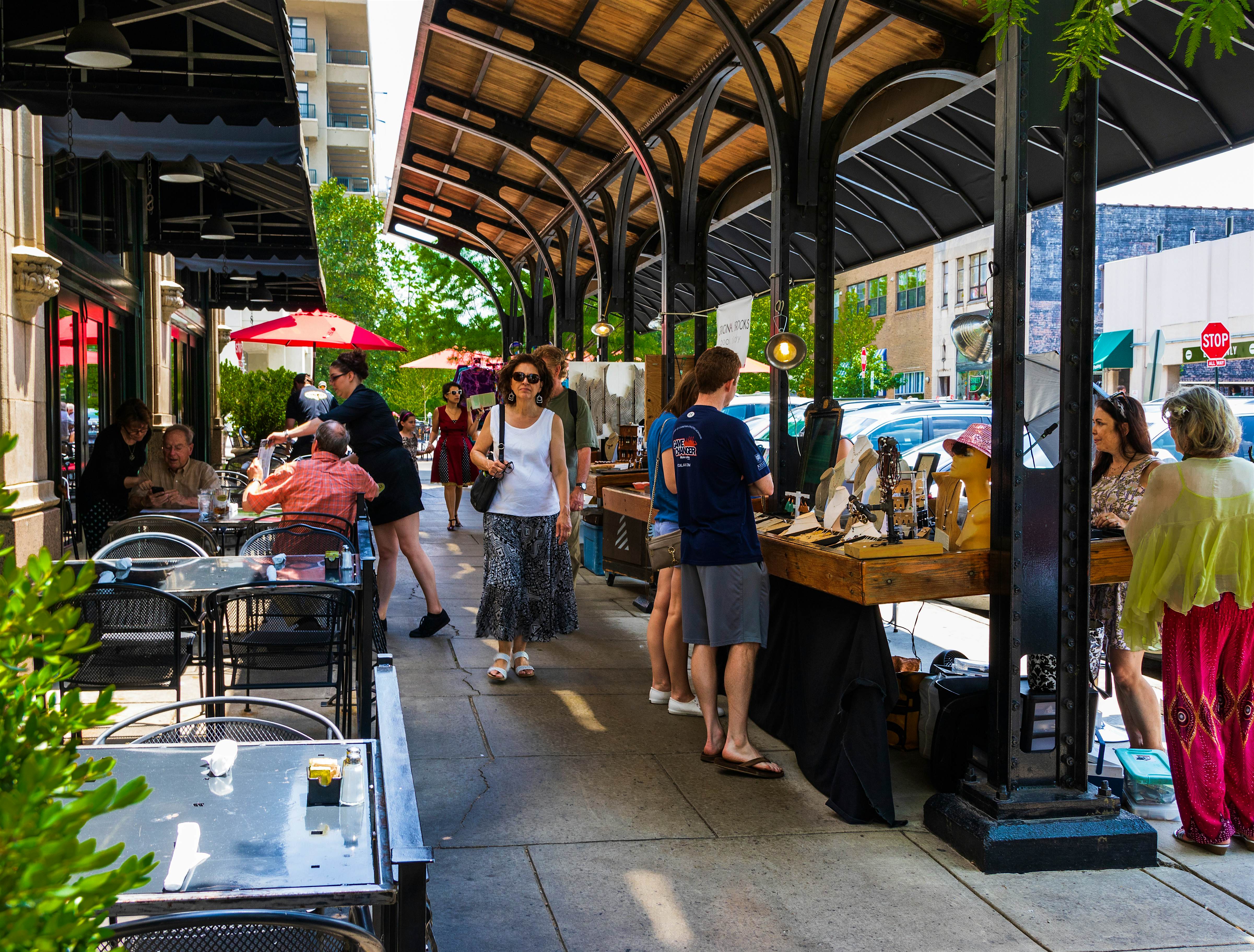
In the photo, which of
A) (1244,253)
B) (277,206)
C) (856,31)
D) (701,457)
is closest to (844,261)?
(856,31)

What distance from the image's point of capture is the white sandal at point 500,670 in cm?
→ 657

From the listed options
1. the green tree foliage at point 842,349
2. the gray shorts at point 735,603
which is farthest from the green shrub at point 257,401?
the green tree foliage at point 842,349

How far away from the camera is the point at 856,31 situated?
843 centimetres

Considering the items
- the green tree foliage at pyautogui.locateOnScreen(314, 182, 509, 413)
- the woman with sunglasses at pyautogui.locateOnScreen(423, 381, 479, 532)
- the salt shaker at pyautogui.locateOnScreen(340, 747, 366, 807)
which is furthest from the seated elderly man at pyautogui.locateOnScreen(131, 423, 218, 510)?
the green tree foliage at pyautogui.locateOnScreen(314, 182, 509, 413)

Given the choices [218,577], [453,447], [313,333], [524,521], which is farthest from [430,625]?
[313,333]

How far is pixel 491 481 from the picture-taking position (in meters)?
6.49

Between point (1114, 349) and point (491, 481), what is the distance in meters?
16.5

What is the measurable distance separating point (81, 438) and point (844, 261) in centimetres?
976

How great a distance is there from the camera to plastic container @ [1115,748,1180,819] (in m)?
4.56

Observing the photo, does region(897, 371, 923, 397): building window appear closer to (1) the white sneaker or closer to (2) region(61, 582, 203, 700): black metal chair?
(1) the white sneaker

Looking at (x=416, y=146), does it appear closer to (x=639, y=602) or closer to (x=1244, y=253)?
(x=639, y=602)

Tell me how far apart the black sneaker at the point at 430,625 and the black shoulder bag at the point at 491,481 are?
1.66 metres

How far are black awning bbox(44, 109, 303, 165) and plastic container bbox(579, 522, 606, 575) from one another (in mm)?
4934

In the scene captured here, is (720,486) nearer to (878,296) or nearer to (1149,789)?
(1149,789)
